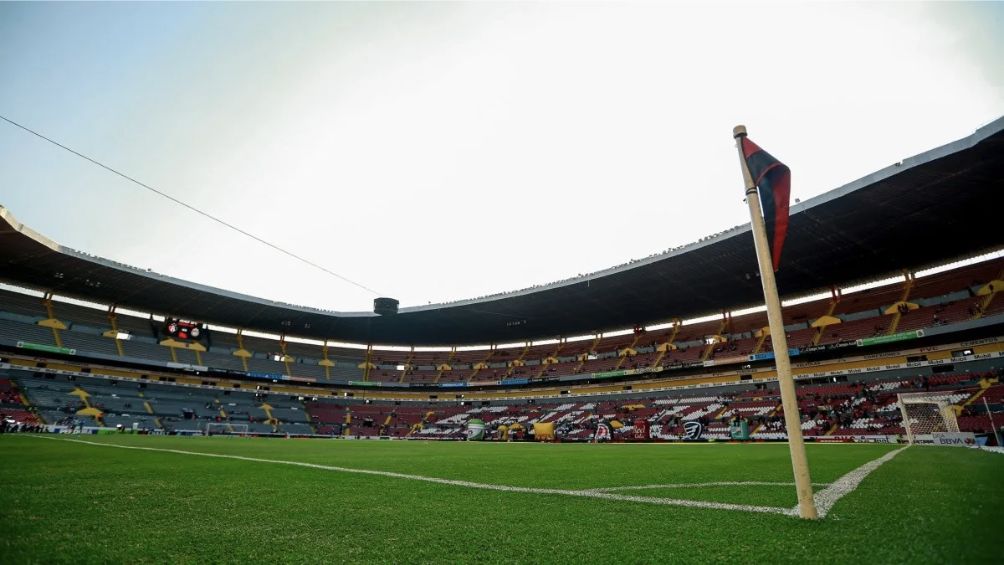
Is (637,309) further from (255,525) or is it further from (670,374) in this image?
(255,525)

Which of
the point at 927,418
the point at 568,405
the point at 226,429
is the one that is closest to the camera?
the point at 927,418

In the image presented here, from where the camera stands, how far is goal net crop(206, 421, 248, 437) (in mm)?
36122

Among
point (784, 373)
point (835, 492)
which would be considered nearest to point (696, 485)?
point (835, 492)

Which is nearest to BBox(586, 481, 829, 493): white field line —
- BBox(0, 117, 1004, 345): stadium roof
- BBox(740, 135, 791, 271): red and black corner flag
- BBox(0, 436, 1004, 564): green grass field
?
BBox(0, 436, 1004, 564): green grass field

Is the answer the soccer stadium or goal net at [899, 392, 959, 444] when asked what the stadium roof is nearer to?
the soccer stadium

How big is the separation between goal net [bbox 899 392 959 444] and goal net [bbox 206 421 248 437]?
4440 cm

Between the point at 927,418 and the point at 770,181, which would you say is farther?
the point at 927,418

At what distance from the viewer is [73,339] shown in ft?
117

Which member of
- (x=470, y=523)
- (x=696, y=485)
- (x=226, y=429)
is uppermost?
(x=470, y=523)

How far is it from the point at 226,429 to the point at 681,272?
38550mm

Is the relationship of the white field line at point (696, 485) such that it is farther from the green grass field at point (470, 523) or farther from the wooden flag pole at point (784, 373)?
the wooden flag pole at point (784, 373)

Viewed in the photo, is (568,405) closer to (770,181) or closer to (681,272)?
(681,272)

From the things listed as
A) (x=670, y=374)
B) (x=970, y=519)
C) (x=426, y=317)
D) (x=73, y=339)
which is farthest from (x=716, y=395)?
(x=73, y=339)

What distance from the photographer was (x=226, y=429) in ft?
121
